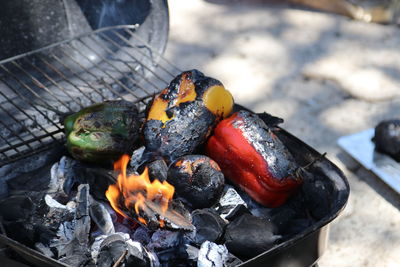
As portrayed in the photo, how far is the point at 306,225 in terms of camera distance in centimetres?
167

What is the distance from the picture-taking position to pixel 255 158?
5.49ft

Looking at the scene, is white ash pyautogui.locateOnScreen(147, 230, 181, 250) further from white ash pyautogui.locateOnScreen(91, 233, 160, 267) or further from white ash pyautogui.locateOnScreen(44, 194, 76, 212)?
white ash pyautogui.locateOnScreen(44, 194, 76, 212)

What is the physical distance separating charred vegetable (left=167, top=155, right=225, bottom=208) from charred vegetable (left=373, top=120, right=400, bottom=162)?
99 centimetres

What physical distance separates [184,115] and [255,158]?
0.24 m

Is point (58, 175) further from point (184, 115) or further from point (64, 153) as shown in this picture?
point (184, 115)

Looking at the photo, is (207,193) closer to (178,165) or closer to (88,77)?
(178,165)

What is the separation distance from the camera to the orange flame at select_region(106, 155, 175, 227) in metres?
1.57

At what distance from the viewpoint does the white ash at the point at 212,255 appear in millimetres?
1469

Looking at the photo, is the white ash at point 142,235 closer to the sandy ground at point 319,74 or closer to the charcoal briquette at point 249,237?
the charcoal briquette at point 249,237

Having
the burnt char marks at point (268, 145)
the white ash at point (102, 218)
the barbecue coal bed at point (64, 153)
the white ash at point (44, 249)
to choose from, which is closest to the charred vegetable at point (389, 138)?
the barbecue coal bed at point (64, 153)

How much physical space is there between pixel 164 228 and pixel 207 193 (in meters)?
0.19

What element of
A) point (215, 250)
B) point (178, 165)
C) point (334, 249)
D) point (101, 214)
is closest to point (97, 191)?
point (101, 214)

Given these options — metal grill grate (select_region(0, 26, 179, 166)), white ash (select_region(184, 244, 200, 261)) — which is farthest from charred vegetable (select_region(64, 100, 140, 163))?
metal grill grate (select_region(0, 26, 179, 166))

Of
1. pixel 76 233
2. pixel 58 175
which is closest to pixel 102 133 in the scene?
pixel 58 175
